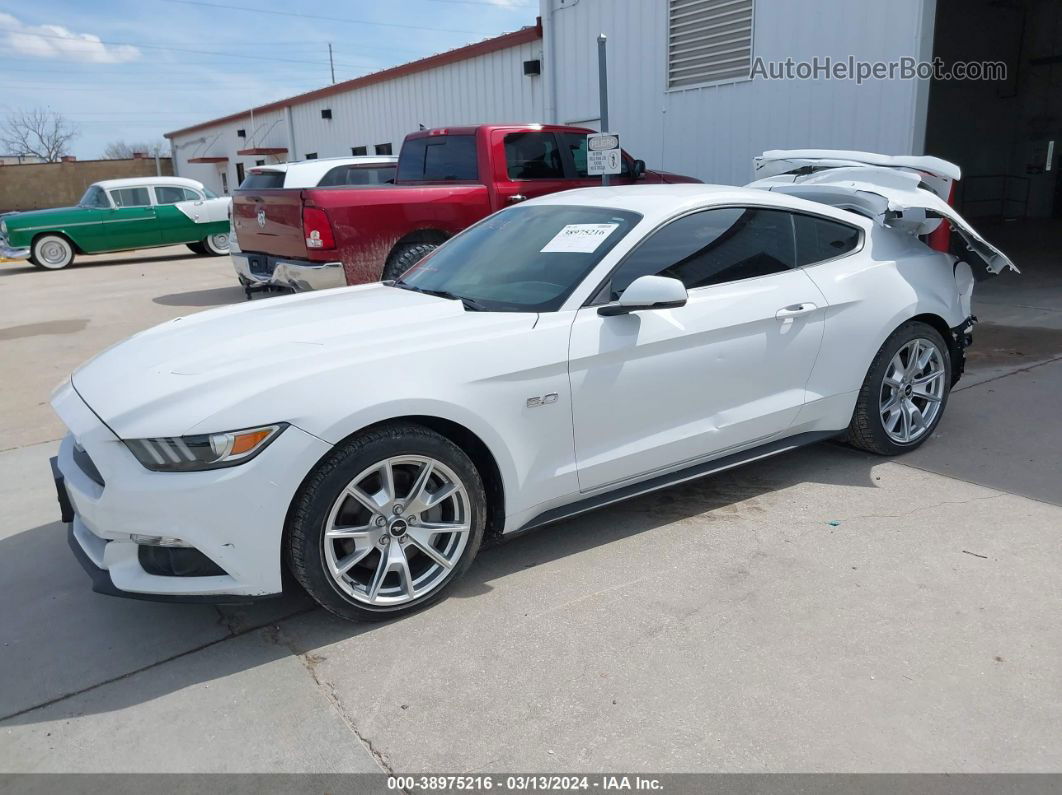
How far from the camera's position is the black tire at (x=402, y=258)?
809cm

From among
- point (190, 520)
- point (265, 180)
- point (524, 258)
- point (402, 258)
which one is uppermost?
point (265, 180)

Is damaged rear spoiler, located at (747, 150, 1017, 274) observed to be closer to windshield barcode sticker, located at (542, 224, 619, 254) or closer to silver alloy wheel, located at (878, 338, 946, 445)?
silver alloy wheel, located at (878, 338, 946, 445)

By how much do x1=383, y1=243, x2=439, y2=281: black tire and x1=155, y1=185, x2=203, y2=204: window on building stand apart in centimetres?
981

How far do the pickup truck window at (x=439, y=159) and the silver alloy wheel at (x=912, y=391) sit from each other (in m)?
5.36

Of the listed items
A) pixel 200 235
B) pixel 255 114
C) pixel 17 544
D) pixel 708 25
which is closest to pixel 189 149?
pixel 255 114

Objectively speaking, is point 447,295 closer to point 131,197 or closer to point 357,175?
point 357,175

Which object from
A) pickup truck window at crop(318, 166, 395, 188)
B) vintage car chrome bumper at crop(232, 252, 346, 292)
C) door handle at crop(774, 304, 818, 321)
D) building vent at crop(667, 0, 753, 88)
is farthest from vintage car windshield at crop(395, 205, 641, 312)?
building vent at crop(667, 0, 753, 88)

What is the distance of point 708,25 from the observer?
1052cm

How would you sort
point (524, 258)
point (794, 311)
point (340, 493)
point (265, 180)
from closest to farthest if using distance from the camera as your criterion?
point (340, 493), point (524, 258), point (794, 311), point (265, 180)

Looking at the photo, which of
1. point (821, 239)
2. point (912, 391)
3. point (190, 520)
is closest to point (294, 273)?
point (821, 239)

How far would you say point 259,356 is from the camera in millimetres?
3062

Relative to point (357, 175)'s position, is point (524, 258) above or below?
below

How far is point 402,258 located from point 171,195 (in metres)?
9.96
